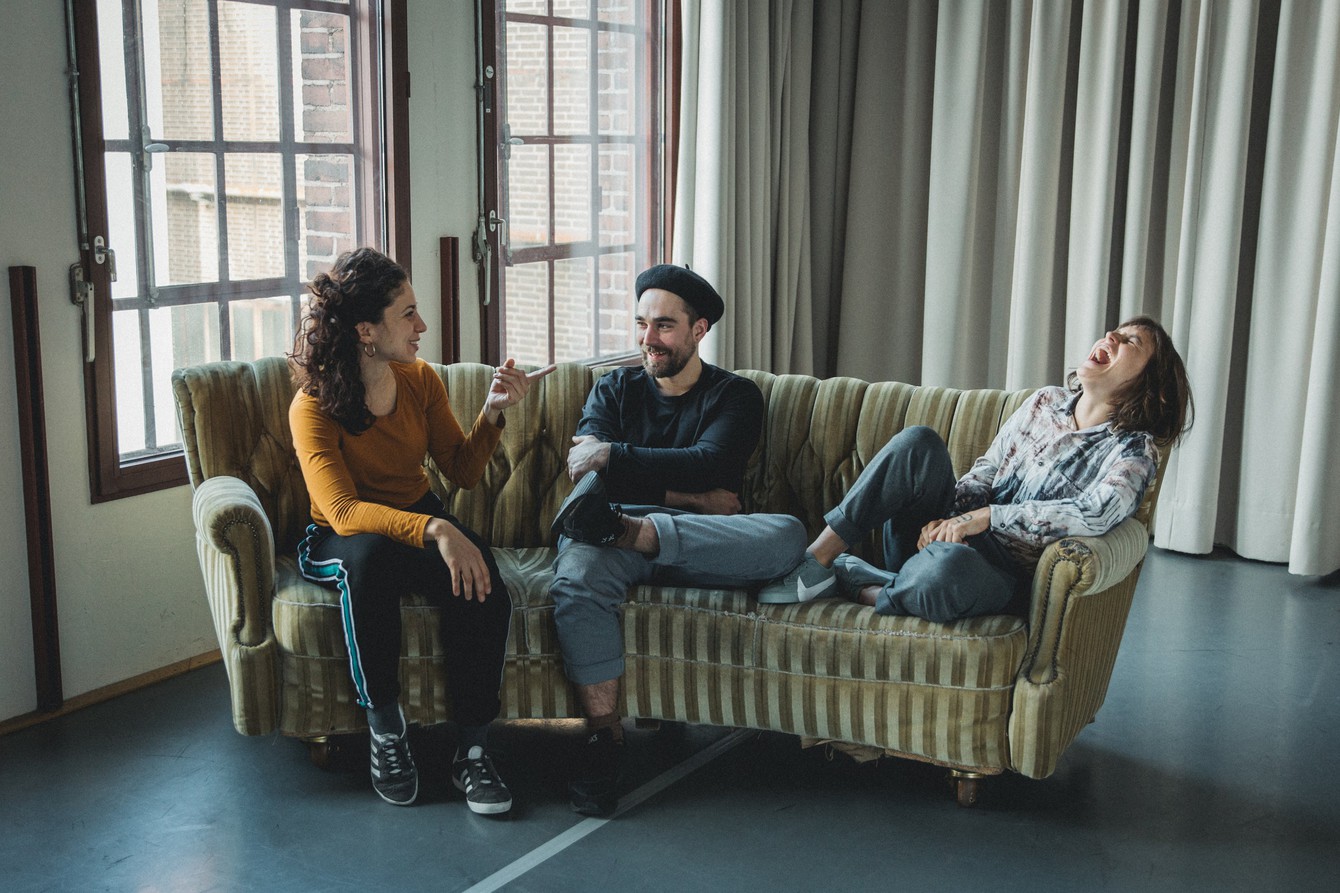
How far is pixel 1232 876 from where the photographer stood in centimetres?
233

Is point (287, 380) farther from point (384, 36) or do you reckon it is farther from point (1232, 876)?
point (1232, 876)

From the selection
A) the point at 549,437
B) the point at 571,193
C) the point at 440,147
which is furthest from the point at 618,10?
the point at 549,437

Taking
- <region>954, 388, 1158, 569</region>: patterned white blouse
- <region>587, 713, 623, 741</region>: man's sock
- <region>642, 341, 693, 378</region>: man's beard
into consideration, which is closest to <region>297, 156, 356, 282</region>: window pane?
<region>642, 341, 693, 378</region>: man's beard

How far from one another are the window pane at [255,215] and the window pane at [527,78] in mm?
797

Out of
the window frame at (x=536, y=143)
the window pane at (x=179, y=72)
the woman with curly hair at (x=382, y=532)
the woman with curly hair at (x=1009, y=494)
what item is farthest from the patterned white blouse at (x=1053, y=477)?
the window pane at (x=179, y=72)

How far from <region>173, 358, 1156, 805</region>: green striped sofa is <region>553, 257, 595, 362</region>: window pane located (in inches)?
52.3

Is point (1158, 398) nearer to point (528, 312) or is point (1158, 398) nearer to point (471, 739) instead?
point (471, 739)

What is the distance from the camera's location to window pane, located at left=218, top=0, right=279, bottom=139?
3174mm

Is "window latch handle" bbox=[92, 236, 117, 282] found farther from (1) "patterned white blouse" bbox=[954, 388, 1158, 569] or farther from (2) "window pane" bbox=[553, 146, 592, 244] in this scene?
(1) "patterned white blouse" bbox=[954, 388, 1158, 569]

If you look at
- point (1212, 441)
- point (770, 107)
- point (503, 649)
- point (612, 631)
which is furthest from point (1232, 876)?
point (770, 107)

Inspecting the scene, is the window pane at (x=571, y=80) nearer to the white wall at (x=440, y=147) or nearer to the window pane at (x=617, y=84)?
the window pane at (x=617, y=84)

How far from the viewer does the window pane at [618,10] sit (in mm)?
4125

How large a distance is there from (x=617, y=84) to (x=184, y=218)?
1617mm

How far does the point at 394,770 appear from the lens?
256 centimetres
